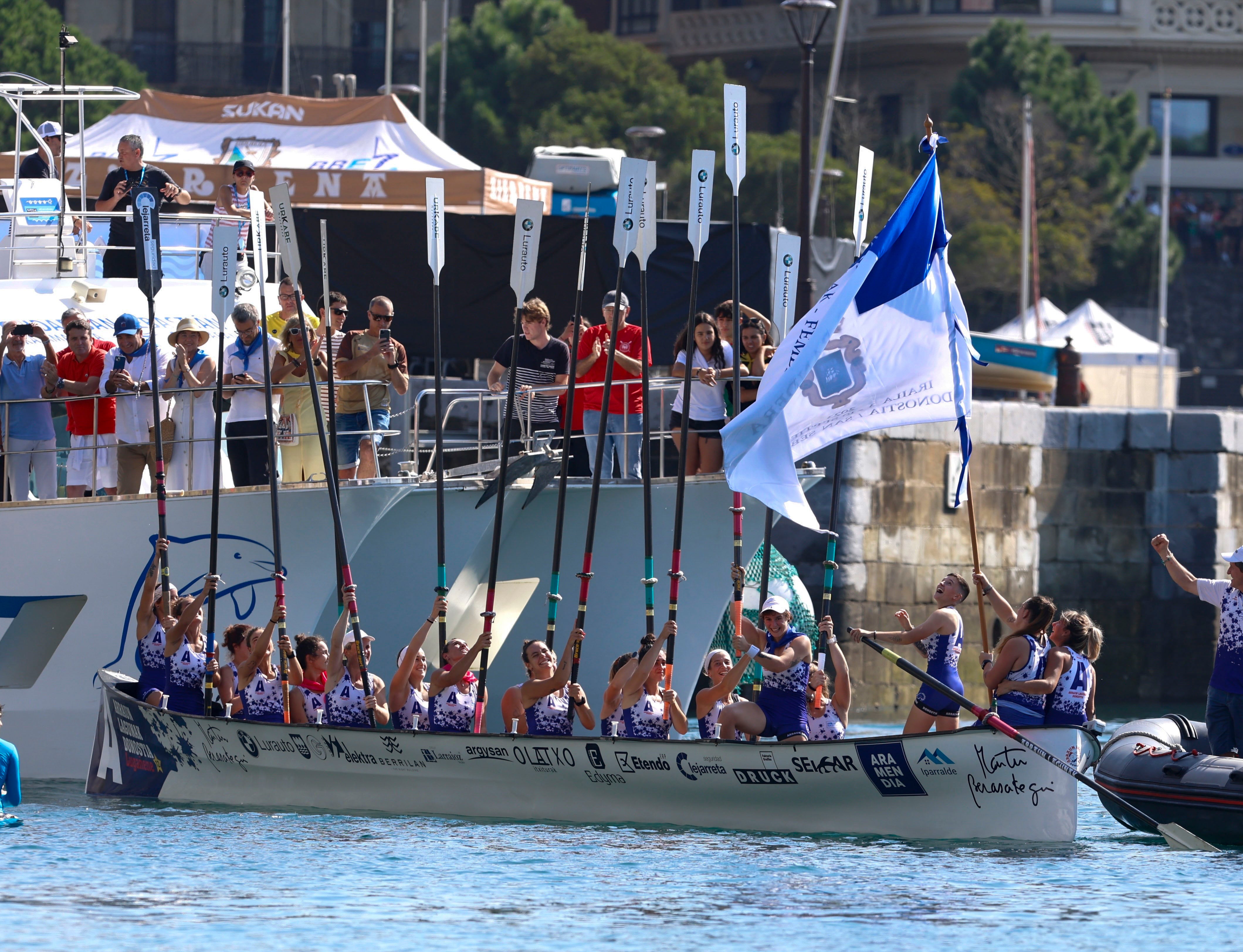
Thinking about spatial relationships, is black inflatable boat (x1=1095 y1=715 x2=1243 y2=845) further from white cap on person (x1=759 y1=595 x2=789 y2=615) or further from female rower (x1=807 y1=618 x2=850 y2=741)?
white cap on person (x1=759 y1=595 x2=789 y2=615)

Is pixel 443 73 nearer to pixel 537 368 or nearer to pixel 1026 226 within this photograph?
pixel 1026 226

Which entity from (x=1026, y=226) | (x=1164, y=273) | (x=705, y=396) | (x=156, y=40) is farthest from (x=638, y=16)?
(x=705, y=396)

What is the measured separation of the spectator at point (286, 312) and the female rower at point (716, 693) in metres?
3.86

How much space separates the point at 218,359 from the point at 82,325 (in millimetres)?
1240

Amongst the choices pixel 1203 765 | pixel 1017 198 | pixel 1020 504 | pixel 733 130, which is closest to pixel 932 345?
pixel 733 130

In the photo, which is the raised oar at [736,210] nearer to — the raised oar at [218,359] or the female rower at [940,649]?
the female rower at [940,649]

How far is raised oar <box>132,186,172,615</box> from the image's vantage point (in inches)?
567

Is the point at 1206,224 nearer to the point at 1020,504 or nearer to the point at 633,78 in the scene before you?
the point at 633,78

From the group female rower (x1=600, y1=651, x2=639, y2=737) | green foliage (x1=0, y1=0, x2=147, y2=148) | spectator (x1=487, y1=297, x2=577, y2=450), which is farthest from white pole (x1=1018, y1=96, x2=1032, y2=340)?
female rower (x1=600, y1=651, x2=639, y2=737)

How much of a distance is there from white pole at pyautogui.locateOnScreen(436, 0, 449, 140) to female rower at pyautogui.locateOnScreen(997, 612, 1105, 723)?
27050 millimetres

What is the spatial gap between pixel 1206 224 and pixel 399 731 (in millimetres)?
48489

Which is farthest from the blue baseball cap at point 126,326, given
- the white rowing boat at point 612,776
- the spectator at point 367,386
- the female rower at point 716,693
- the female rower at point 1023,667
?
the female rower at point 1023,667

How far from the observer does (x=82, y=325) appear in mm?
15578

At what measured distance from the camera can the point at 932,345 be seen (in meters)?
13.3
